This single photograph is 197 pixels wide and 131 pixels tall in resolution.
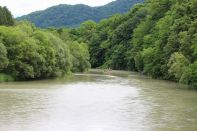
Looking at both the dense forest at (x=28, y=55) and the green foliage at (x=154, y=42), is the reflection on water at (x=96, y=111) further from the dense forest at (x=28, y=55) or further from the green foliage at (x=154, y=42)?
the dense forest at (x=28, y=55)

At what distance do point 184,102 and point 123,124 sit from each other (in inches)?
551

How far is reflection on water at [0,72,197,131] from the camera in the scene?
3044cm

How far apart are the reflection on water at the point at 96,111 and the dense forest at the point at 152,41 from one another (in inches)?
474

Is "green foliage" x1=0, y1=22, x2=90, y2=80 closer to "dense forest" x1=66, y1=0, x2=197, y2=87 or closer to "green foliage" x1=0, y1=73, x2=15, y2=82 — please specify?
"green foliage" x1=0, y1=73, x2=15, y2=82

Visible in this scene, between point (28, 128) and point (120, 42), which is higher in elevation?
point (120, 42)

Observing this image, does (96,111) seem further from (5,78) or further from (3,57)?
(5,78)

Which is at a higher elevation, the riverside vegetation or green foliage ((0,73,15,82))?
the riverside vegetation

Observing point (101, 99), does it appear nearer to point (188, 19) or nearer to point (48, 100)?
point (48, 100)

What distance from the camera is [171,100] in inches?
1796

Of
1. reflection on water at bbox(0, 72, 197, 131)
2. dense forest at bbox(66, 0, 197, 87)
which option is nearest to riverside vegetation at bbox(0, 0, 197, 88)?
dense forest at bbox(66, 0, 197, 87)

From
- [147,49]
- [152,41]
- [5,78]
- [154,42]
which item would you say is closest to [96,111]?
[5,78]

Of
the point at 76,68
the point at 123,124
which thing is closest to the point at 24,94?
the point at 123,124

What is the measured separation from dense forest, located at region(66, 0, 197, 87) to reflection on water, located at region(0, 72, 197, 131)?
12.0 meters

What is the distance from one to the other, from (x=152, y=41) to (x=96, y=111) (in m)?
60.2
